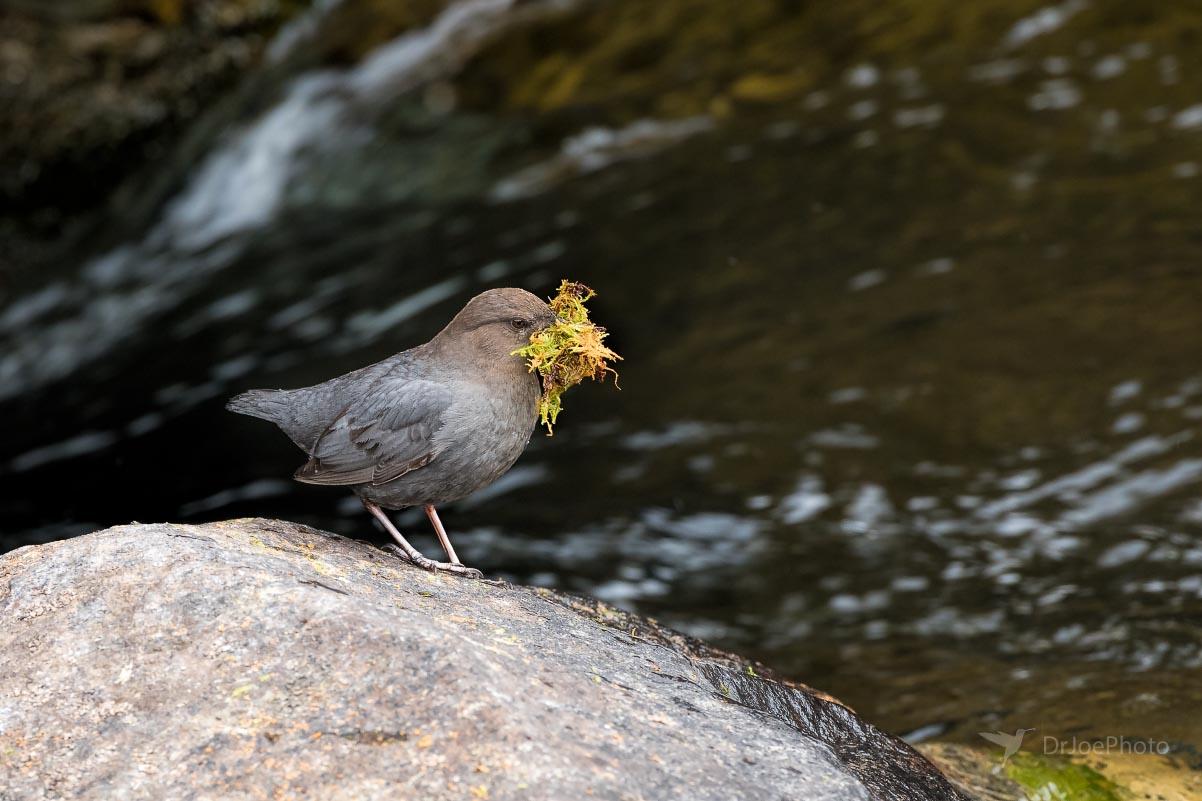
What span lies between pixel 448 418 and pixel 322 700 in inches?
42.2

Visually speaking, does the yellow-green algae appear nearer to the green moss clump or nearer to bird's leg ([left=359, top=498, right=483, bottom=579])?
bird's leg ([left=359, top=498, right=483, bottom=579])

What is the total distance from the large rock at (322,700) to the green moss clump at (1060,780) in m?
0.71

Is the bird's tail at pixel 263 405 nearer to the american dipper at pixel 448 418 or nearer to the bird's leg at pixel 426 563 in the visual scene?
the american dipper at pixel 448 418

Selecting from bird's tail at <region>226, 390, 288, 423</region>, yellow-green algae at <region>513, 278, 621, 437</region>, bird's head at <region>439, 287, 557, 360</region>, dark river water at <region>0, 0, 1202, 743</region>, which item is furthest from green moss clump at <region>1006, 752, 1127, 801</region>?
bird's tail at <region>226, 390, 288, 423</region>

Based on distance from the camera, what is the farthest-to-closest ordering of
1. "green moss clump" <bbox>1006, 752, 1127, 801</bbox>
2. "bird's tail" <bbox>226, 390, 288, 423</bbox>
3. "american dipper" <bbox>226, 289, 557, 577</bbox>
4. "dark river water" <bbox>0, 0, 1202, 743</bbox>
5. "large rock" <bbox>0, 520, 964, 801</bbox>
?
"dark river water" <bbox>0, 0, 1202, 743</bbox>, "bird's tail" <bbox>226, 390, 288, 423</bbox>, "green moss clump" <bbox>1006, 752, 1127, 801</bbox>, "american dipper" <bbox>226, 289, 557, 577</bbox>, "large rock" <bbox>0, 520, 964, 801</bbox>

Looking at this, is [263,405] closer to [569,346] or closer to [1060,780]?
[569,346]

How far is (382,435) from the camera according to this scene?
3348 mm

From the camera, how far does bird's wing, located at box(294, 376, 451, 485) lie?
3.28 metres

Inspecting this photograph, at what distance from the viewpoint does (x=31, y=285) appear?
381 inches

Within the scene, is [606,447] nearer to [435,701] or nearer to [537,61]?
[435,701]

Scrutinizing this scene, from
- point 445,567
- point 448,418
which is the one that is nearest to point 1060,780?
point 445,567

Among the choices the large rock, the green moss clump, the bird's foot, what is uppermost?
the large rock

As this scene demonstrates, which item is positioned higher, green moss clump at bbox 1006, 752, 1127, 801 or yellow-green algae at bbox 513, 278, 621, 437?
yellow-green algae at bbox 513, 278, 621, 437

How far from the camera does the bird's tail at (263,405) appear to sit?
11.9 ft
